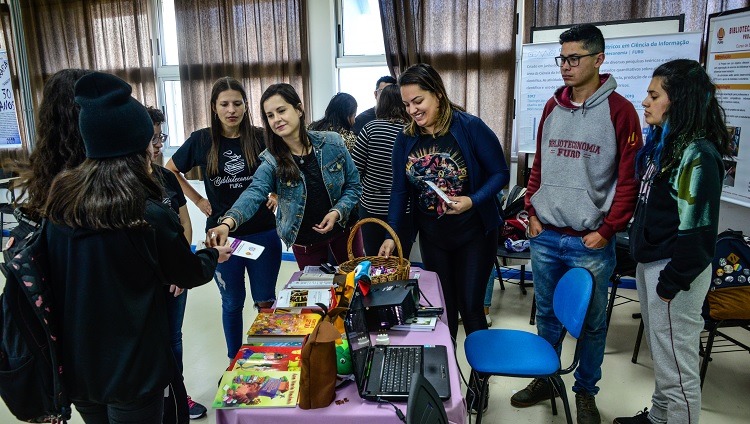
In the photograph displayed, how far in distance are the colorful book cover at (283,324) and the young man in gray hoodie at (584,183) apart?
3.24ft

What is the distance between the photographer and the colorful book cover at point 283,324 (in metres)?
1.58

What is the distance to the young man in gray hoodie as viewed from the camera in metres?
1.90

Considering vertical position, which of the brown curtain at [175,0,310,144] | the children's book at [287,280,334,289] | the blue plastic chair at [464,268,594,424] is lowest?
the blue plastic chair at [464,268,594,424]

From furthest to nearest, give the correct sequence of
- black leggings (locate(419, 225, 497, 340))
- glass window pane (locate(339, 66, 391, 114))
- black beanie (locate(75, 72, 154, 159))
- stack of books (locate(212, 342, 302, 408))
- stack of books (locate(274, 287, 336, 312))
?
1. glass window pane (locate(339, 66, 391, 114))
2. black leggings (locate(419, 225, 497, 340))
3. stack of books (locate(274, 287, 336, 312))
4. stack of books (locate(212, 342, 302, 408))
5. black beanie (locate(75, 72, 154, 159))

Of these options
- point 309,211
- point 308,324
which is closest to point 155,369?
point 308,324

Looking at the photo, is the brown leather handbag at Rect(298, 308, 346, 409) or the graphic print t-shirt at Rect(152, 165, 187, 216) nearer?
the brown leather handbag at Rect(298, 308, 346, 409)

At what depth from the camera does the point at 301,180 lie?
85.7 inches

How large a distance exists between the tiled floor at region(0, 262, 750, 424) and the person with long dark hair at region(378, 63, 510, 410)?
1.48ft

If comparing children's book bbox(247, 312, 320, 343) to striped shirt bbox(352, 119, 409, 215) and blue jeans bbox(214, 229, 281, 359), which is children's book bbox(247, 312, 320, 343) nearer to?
blue jeans bbox(214, 229, 281, 359)

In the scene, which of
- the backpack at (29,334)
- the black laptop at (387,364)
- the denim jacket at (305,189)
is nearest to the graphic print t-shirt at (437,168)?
the denim jacket at (305,189)

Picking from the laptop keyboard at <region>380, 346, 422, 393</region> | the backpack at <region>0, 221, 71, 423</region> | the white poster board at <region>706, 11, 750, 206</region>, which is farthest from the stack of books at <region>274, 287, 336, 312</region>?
the white poster board at <region>706, 11, 750, 206</region>

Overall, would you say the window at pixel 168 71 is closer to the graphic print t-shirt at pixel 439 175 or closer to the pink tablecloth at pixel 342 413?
the graphic print t-shirt at pixel 439 175

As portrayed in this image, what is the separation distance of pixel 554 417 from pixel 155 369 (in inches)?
68.6

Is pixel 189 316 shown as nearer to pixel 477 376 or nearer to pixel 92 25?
pixel 477 376
